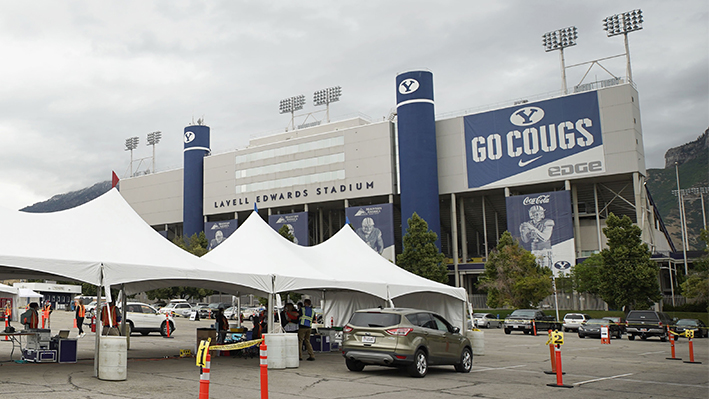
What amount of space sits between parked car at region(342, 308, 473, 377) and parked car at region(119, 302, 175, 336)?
16.9 meters

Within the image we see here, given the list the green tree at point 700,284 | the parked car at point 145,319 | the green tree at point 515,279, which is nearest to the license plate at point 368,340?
the parked car at point 145,319

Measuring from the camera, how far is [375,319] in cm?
1402

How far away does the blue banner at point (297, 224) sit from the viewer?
2781 inches

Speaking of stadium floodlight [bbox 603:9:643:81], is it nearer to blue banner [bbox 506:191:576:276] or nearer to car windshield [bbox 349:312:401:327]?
blue banner [bbox 506:191:576:276]

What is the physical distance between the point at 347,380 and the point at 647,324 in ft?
79.1

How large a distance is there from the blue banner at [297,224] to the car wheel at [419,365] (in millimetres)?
56338

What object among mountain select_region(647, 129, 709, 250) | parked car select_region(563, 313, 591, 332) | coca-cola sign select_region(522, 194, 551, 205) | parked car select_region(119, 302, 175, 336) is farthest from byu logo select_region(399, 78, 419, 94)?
mountain select_region(647, 129, 709, 250)

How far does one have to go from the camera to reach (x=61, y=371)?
1377 cm

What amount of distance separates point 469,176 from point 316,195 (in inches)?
715

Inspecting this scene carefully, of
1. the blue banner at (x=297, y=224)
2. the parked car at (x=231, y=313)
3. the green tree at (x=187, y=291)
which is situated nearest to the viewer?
the parked car at (x=231, y=313)

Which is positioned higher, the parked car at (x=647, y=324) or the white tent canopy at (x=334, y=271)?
the white tent canopy at (x=334, y=271)

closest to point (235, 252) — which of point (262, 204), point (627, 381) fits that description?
point (627, 381)

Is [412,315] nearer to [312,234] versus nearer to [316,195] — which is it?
[316,195]

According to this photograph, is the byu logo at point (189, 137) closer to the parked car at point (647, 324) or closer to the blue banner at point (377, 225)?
the blue banner at point (377, 225)
